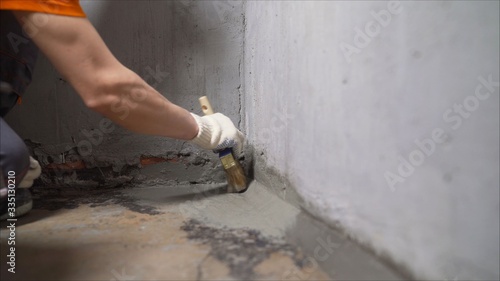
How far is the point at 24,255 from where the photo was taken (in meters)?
1.14

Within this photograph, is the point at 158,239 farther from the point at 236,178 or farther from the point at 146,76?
the point at 146,76

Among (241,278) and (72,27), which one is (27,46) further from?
(241,278)

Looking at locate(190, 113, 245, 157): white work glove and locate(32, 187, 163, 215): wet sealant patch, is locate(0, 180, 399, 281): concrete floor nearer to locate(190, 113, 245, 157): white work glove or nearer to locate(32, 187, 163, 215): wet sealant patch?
locate(32, 187, 163, 215): wet sealant patch

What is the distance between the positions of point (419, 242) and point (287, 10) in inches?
32.7

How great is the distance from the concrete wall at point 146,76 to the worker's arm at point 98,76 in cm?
51

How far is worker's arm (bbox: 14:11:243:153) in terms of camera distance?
0.99 meters

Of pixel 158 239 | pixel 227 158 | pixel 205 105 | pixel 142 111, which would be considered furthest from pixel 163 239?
pixel 205 105

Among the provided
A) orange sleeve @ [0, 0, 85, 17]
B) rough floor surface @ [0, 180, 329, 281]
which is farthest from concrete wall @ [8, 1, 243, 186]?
orange sleeve @ [0, 0, 85, 17]

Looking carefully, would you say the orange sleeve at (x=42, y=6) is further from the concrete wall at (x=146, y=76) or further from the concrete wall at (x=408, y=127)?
the concrete wall at (x=146, y=76)

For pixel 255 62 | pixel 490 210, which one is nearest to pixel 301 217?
pixel 490 210

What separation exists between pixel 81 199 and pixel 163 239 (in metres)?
0.64

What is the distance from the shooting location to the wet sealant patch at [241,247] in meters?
1.05

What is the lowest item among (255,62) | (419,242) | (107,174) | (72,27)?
(107,174)

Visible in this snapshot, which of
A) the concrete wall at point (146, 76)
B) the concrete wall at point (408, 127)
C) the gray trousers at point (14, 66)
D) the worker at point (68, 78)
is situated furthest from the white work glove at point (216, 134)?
the gray trousers at point (14, 66)
